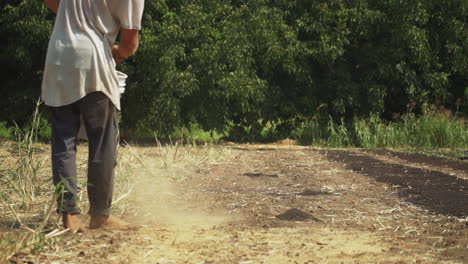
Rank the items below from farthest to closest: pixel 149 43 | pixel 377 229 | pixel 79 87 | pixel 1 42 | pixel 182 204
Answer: pixel 1 42 → pixel 149 43 → pixel 182 204 → pixel 377 229 → pixel 79 87

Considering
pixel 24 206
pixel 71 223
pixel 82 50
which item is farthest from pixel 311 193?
pixel 82 50

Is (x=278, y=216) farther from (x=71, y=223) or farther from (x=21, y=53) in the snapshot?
(x=21, y=53)

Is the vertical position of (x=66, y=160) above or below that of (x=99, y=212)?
above

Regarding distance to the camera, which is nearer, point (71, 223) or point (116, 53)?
point (71, 223)

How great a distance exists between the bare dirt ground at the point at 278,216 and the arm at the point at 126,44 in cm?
106

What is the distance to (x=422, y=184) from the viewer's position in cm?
784

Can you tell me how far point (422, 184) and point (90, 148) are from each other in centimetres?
428

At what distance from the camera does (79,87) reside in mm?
4426

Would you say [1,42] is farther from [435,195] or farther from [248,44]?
[435,195]

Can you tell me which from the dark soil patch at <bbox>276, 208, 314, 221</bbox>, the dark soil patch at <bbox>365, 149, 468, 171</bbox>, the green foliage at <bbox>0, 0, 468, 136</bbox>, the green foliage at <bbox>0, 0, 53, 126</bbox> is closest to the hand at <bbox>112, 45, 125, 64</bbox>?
the dark soil patch at <bbox>276, 208, 314, 221</bbox>

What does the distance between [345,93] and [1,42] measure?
22.5 ft

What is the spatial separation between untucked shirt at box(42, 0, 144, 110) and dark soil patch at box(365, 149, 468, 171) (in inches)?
265

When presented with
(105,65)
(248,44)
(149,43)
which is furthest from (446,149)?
(105,65)

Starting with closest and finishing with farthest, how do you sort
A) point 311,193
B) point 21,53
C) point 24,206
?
1. point 24,206
2. point 311,193
3. point 21,53
